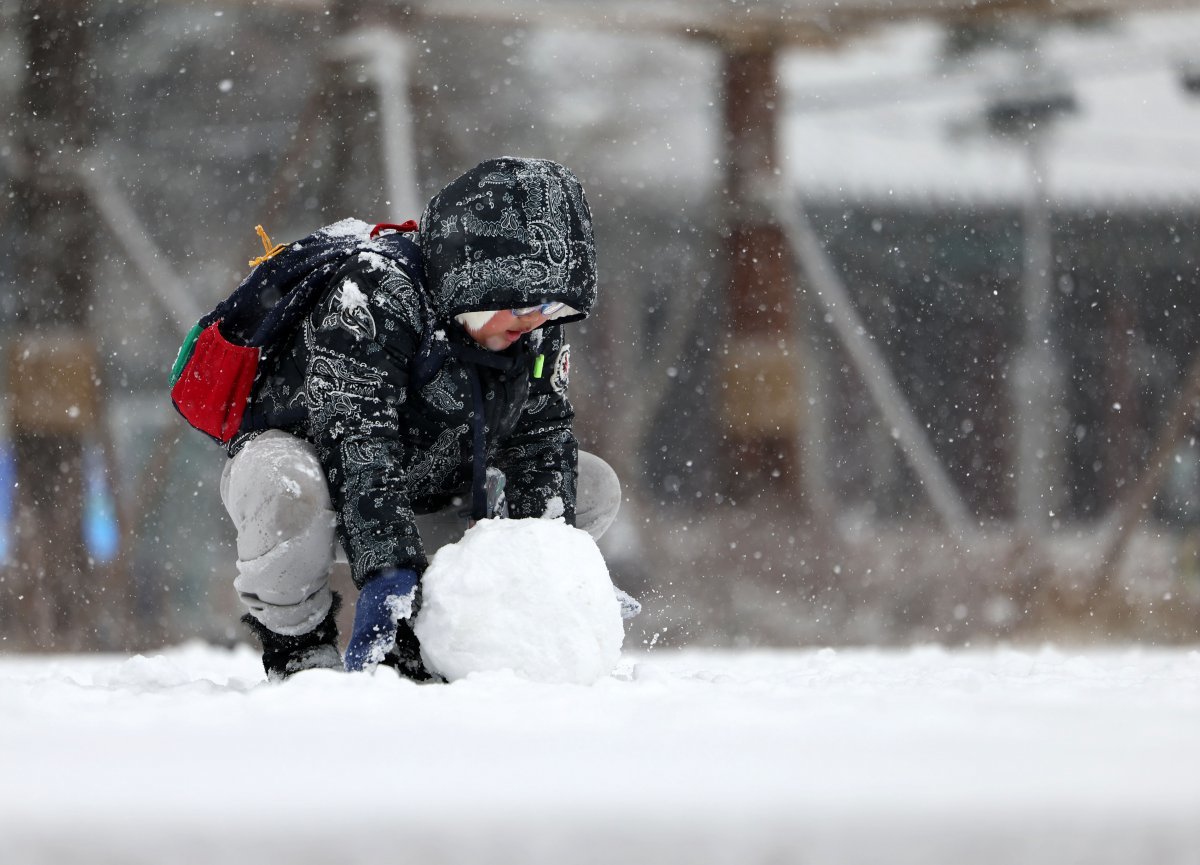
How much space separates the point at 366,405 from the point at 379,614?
22 centimetres

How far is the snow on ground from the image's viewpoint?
0.64 meters

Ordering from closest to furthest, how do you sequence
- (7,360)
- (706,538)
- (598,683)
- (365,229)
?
(598,683)
(365,229)
(7,360)
(706,538)

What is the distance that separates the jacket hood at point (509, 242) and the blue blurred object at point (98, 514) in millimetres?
2663

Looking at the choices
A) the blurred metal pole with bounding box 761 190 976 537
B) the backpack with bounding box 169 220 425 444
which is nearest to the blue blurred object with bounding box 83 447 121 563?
the blurred metal pole with bounding box 761 190 976 537

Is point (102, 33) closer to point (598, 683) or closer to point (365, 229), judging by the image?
point (365, 229)

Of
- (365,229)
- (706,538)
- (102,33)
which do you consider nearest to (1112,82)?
(706,538)

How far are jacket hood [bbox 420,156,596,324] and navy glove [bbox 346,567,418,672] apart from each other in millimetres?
285

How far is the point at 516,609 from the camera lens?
1.19 metres

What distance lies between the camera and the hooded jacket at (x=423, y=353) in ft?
4.27

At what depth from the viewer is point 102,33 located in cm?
392

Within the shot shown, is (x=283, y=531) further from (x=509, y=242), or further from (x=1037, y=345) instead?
(x=1037, y=345)

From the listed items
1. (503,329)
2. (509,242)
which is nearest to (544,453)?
(503,329)

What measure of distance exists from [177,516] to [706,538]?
5.05ft

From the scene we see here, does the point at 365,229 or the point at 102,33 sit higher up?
the point at 102,33
